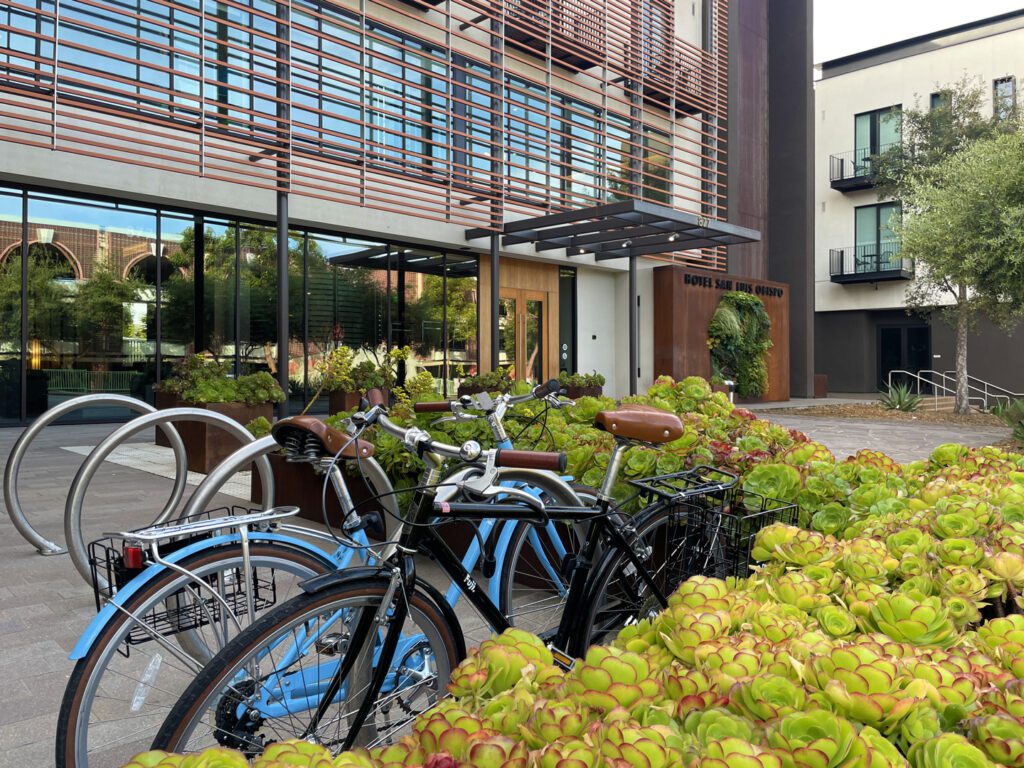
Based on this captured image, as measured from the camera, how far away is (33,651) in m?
3.09

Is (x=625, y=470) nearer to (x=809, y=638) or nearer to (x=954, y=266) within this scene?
(x=809, y=638)

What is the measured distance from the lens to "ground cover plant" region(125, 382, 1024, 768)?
2.99 ft

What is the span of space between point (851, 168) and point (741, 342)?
13.3m

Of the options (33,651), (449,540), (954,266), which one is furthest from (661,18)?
(33,651)

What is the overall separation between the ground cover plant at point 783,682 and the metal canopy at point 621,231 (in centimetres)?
1169

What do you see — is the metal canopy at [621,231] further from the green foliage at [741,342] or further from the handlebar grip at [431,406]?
the handlebar grip at [431,406]

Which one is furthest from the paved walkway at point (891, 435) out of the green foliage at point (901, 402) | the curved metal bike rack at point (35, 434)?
the curved metal bike rack at point (35, 434)

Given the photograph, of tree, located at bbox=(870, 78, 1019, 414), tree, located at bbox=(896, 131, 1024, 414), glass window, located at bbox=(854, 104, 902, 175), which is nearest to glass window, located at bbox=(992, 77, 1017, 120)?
tree, located at bbox=(870, 78, 1019, 414)

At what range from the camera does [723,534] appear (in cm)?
274

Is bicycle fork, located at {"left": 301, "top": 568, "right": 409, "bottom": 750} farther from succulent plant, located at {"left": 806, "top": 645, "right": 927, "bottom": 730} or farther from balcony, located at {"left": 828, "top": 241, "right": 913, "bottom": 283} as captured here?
balcony, located at {"left": 828, "top": 241, "right": 913, "bottom": 283}

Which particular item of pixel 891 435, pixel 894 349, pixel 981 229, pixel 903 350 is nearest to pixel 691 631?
pixel 891 435

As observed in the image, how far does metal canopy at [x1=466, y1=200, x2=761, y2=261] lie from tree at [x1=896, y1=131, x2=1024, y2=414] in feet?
12.0

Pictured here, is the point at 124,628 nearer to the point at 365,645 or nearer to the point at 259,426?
the point at 365,645

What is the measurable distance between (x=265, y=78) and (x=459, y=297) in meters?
6.81
